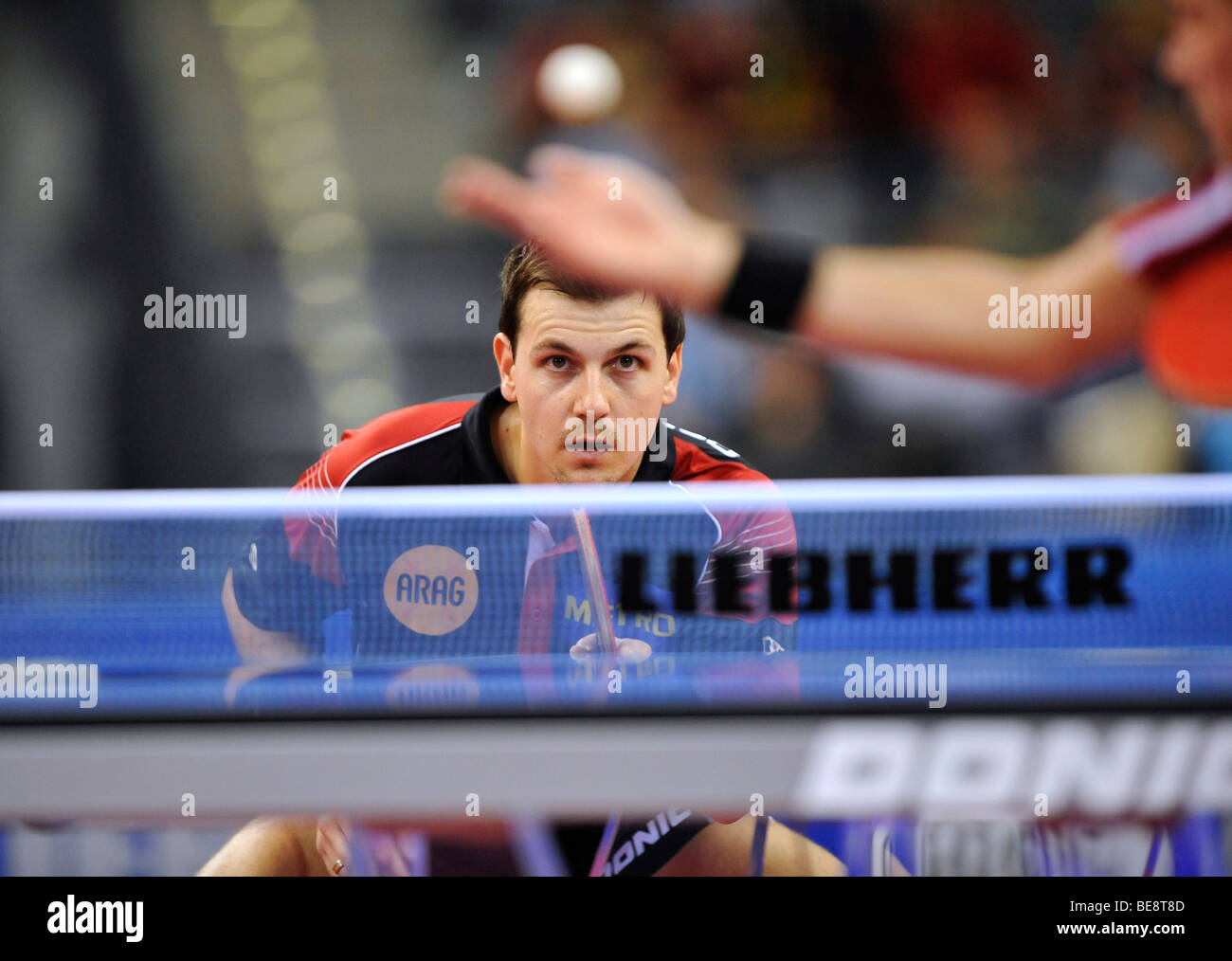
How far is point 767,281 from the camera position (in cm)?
187

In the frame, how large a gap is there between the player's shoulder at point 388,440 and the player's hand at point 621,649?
49cm

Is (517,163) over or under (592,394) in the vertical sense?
over

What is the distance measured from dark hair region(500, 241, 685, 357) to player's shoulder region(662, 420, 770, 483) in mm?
171

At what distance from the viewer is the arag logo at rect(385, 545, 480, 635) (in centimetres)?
187

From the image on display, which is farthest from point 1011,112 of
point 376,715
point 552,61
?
point 376,715

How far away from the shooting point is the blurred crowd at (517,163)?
1839 millimetres

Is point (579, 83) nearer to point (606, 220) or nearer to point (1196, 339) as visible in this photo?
point (606, 220)

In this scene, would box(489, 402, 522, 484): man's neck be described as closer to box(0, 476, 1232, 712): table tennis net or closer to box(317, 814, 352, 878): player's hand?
box(0, 476, 1232, 712): table tennis net

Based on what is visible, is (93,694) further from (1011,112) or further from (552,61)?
(1011,112)

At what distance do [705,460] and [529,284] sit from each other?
1.66ft

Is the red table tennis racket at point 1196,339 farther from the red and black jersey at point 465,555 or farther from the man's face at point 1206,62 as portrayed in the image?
the red and black jersey at point 465,555
